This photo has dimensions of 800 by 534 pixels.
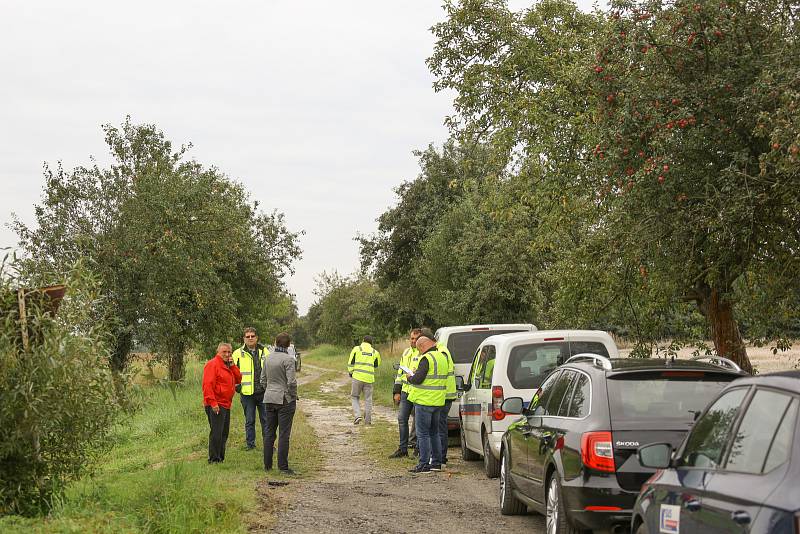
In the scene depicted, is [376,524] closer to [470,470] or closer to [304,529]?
[304,529]

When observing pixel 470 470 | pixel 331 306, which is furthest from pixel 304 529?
pixel 331 306

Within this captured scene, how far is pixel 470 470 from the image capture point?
14445 mm

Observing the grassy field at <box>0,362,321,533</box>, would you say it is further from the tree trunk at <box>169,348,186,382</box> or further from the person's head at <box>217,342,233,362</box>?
the tree trunk at <box>169,348,186,382</box>

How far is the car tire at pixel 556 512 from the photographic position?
7889mm

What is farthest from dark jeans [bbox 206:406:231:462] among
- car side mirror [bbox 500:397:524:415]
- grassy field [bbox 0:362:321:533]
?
car side mirror [bbox 500:397:524:415]

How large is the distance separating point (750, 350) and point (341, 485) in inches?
1852

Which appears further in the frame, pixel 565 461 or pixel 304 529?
pixel 304 529

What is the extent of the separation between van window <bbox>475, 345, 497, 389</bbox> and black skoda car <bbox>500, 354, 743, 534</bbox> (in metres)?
4.90

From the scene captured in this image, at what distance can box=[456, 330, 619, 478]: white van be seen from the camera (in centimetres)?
1243

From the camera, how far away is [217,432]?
1423 cm

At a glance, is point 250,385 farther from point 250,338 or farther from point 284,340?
point 284,340

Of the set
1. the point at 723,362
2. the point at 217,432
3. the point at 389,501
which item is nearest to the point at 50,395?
the point at 389,501

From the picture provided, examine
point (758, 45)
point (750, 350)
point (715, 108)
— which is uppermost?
point (758, 45)

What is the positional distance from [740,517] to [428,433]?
9.75 metres
